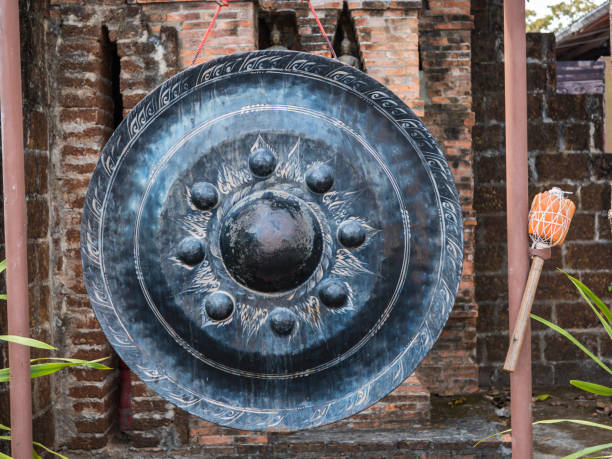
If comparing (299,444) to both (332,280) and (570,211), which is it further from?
(570,211)

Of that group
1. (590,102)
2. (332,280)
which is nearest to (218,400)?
(332,280)

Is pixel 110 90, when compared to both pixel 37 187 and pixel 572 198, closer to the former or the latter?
pixel 37 187

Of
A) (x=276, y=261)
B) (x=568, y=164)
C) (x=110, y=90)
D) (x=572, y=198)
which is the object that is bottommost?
(x=276, y=261)

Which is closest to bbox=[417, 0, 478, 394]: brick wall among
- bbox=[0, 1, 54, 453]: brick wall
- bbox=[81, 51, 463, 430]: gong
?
bbox=[0, 1, 54, 453]: brick wall

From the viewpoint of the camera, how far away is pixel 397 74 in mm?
3734

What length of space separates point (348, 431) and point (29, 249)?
2.03m

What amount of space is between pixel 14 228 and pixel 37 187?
1699mm

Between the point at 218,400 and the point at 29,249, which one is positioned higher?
the point at 29,249

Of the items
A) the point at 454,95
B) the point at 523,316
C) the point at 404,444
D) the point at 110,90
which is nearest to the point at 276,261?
the point at 523,316

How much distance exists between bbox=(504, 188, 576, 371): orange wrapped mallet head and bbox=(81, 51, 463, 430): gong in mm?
223

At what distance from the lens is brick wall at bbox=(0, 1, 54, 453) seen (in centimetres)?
339

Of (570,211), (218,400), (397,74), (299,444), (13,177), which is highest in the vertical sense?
(397,74)

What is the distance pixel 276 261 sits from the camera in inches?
70.8

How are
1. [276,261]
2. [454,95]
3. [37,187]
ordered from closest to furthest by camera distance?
1. [276,261]
2. [37,187]
3. [454,95]
